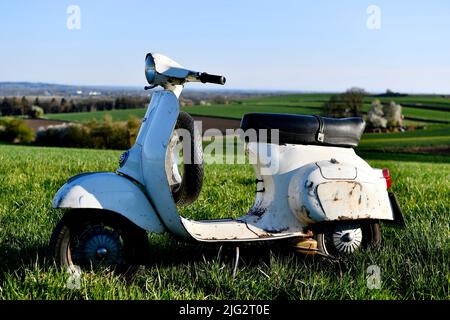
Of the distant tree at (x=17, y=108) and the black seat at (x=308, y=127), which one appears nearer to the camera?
the black seat at (x=308, y=127)

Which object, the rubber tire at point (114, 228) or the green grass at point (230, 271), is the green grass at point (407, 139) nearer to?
the green grass at point (230, 271)

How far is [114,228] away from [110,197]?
21 cm

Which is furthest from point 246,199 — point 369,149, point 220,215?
point 369,149

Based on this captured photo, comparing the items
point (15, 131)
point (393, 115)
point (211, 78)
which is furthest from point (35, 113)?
point (211, 78)

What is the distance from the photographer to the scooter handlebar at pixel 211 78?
3.45m

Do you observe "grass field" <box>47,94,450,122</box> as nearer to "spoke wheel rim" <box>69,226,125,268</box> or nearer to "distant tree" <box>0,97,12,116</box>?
"distant tree" <box>0,97,12,116</box>

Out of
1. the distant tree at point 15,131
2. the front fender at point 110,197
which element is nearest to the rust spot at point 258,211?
the front fender at point 110,197

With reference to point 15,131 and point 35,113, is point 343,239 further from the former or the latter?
point 35,113

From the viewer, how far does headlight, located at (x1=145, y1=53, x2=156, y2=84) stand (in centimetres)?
354

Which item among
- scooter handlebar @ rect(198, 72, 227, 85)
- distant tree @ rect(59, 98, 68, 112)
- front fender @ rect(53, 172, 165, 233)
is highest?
scooter handlebar @ rect(198, 72, 227, 85)

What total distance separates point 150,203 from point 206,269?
0.54 m

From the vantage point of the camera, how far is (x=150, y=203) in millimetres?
3570

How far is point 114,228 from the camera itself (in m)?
3.50

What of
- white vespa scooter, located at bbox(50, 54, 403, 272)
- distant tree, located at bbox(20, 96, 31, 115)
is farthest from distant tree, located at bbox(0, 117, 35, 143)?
white vespa scooter, located at bbox(50, 54, 403, 272)
